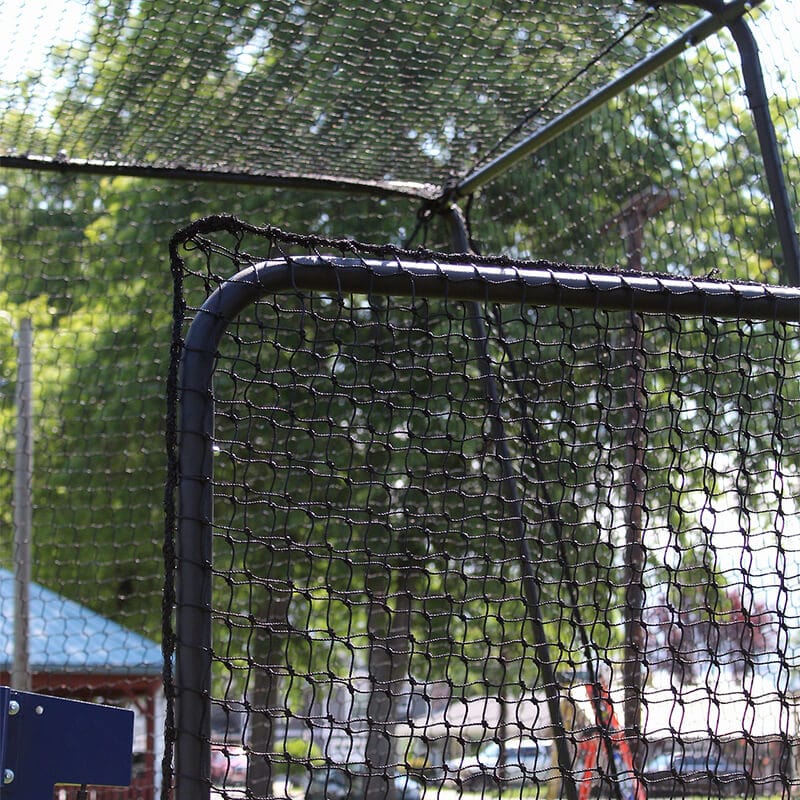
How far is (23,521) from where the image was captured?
3072 mm

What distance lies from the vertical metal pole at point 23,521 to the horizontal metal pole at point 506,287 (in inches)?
86.4

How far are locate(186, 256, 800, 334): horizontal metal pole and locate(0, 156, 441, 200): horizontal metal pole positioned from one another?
1.44m

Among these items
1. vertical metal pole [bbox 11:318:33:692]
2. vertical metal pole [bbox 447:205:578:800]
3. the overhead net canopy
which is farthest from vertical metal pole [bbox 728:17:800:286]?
vertical metal pole [bbox 11:318:33:692]

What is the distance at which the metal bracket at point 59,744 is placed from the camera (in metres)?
0.83

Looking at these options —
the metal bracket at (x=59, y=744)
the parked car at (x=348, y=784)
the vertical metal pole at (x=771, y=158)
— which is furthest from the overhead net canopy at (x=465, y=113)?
the metal bracket at (x=59, y=744)

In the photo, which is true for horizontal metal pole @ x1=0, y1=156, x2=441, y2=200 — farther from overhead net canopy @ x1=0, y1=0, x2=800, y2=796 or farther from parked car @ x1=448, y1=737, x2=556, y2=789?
parked car @ x1=448, y1=737, x2=556, y2=789

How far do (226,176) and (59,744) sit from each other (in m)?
1.75

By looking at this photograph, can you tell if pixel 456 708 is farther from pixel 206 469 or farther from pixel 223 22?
pixel 206 469

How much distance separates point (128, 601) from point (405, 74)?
300 cm

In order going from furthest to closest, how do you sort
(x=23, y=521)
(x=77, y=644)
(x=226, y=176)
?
(x=77, y=644), (x=23, y=521), (x=226, y=176)

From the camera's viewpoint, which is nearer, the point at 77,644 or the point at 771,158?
the point at 771,158

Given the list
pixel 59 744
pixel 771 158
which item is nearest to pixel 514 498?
pixel 771 158

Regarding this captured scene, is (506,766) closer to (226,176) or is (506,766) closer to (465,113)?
(465,113)

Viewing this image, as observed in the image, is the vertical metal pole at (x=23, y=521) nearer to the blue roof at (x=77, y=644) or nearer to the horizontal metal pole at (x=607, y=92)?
the blue roof at (x=77, y=644)
